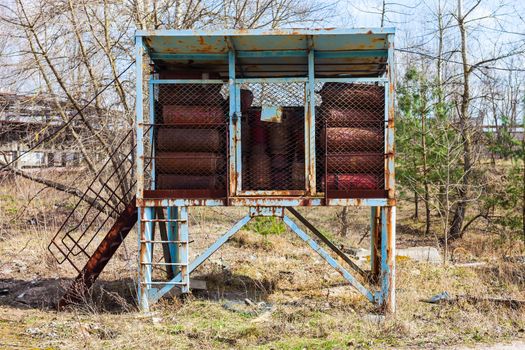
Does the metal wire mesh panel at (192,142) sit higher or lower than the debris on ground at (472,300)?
higher

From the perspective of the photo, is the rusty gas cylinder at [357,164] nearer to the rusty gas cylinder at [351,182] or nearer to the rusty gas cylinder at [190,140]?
the rusty gas cylinder at [351,182]

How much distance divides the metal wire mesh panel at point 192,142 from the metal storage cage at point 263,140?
15mm

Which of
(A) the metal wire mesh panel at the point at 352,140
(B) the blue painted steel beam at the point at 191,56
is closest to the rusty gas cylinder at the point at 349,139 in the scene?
(A) the metal wire mesh panel at the point at 352,140

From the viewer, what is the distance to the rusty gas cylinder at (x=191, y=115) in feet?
26.8

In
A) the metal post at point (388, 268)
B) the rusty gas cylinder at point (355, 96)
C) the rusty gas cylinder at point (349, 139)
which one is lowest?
the metal post at point (388, 268)

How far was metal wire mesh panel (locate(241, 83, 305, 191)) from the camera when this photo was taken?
332 inches

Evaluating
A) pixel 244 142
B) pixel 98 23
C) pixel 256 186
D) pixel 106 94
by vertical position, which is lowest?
pixel 256 186

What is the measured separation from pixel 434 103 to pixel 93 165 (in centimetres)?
1079

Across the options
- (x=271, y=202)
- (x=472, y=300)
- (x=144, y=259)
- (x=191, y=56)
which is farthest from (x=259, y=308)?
(x=191, y=56)

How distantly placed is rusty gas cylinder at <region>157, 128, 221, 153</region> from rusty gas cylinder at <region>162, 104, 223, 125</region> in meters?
0.14

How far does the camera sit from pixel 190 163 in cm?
815

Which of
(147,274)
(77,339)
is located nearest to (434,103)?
(147,274)

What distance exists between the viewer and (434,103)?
17.5 meters

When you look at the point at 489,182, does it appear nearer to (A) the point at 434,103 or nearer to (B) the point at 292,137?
(A) the point at 434,103
